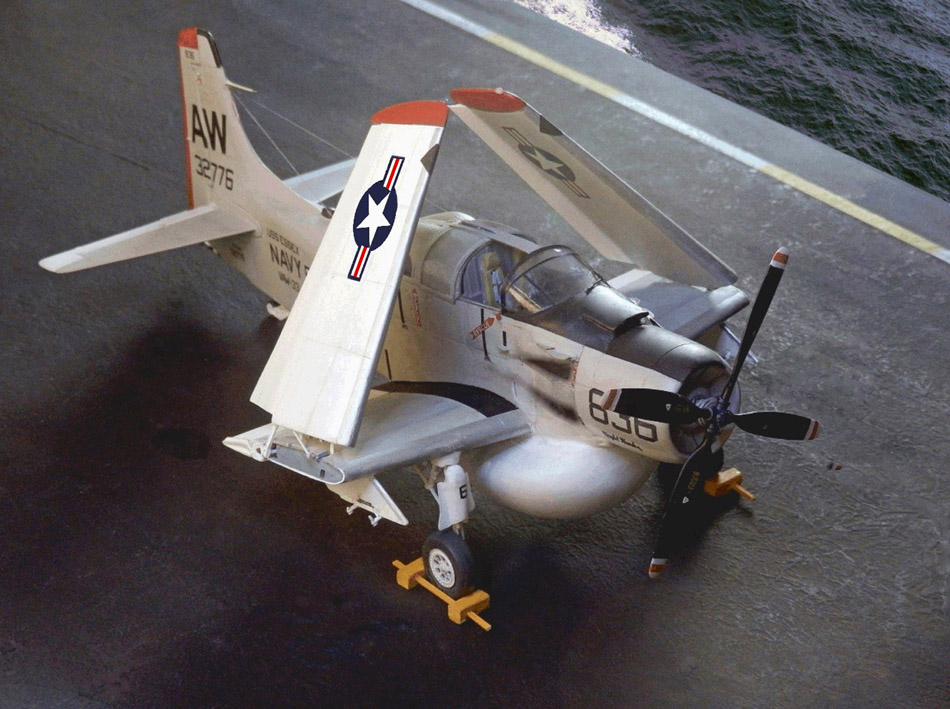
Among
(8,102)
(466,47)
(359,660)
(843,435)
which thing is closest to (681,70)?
(466,47)

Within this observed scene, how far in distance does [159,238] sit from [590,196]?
4344 millimetres

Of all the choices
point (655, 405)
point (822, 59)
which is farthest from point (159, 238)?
point (822, 59)

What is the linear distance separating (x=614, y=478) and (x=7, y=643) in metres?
4.85

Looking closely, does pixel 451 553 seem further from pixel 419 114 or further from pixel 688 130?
pixel 688 130

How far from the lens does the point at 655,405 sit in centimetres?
741

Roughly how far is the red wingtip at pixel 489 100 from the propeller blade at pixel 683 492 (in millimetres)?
3210

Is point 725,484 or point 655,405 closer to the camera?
point 655,405

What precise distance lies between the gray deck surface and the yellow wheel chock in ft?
0.32

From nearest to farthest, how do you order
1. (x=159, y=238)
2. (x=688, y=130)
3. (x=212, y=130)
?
(x=159, y=238)
(x=212, y=130)
(x=688, y=130)

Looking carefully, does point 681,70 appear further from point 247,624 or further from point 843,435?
point 247,624

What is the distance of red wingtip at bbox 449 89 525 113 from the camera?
8.68 metres

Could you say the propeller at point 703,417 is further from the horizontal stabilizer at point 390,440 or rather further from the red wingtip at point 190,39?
the red wingtip at point 190,39

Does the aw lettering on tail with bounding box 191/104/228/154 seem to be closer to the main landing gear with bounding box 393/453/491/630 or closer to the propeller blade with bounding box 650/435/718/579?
the main landing gear with bounding box 393/453/491/630

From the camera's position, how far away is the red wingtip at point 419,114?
8.37 m
